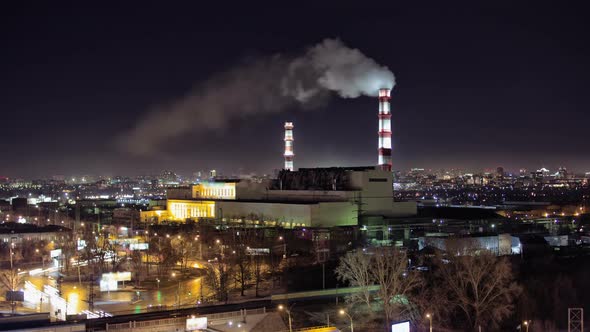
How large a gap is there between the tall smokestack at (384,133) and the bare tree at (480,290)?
17407 mm

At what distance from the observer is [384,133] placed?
34312mm

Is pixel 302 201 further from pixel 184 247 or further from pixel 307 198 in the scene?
pixel 184 247

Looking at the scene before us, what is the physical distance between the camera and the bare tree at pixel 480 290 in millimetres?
15055

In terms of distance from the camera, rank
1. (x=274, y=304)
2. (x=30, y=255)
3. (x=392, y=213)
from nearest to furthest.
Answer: (x=274, y=304) < (x=30, y=255) < (x=392, y=213)

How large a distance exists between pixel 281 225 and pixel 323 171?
661 cm

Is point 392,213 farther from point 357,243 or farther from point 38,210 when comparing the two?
point 38,210

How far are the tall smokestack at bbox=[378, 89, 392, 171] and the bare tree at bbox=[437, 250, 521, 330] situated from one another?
17.4 metres

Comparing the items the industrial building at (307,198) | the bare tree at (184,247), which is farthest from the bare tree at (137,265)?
the industrial building at (307,198)

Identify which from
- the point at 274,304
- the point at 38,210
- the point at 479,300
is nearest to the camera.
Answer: the point at 274,304

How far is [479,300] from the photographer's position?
1557 cm

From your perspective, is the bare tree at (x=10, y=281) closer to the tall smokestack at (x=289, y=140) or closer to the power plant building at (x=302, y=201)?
the power plant building at (x=302, y=201)

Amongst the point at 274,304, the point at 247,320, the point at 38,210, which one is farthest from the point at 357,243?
the point at 38,210

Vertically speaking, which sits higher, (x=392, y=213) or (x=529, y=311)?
(x=392, y=213)

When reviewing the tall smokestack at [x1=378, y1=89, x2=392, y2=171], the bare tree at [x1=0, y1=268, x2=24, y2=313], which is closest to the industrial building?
the tall smokestack at [x1=378, y1=89, x2=392, y2=171]
